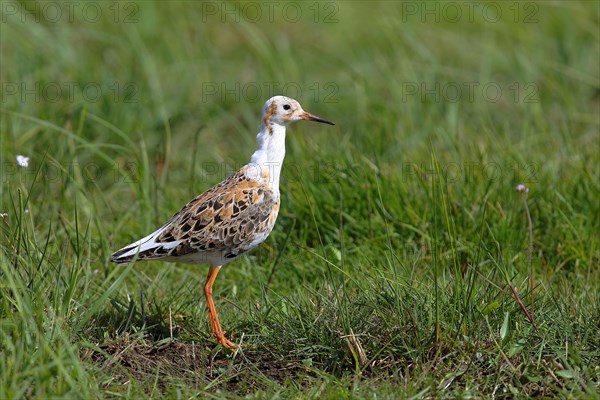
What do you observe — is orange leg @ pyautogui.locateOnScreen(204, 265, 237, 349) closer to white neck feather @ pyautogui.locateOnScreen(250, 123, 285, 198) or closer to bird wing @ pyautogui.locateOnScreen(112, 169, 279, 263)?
bird wing @ pyautogui.locateOnScreen(112, 169, 279, 263)

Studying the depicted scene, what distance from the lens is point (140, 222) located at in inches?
255

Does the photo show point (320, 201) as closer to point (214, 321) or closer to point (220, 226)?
point (220, 226)

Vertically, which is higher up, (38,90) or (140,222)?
(38,90)

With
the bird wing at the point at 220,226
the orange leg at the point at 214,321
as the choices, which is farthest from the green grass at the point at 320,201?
the bird wing at the point at 220,226

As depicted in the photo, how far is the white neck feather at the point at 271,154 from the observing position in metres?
5.29

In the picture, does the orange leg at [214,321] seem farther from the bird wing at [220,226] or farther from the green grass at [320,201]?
the bird wing at [220,226]

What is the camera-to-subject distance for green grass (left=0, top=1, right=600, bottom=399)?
14.6 ft

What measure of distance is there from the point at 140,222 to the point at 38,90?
2.26 meters

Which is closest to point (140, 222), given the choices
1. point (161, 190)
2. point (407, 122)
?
point (161, 190)

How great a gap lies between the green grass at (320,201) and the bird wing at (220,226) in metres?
0.29

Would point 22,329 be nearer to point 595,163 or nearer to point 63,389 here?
point 63,389

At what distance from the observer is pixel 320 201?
6.30 m

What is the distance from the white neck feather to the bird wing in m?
0.09

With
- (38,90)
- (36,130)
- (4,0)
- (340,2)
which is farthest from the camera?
(340,2)
